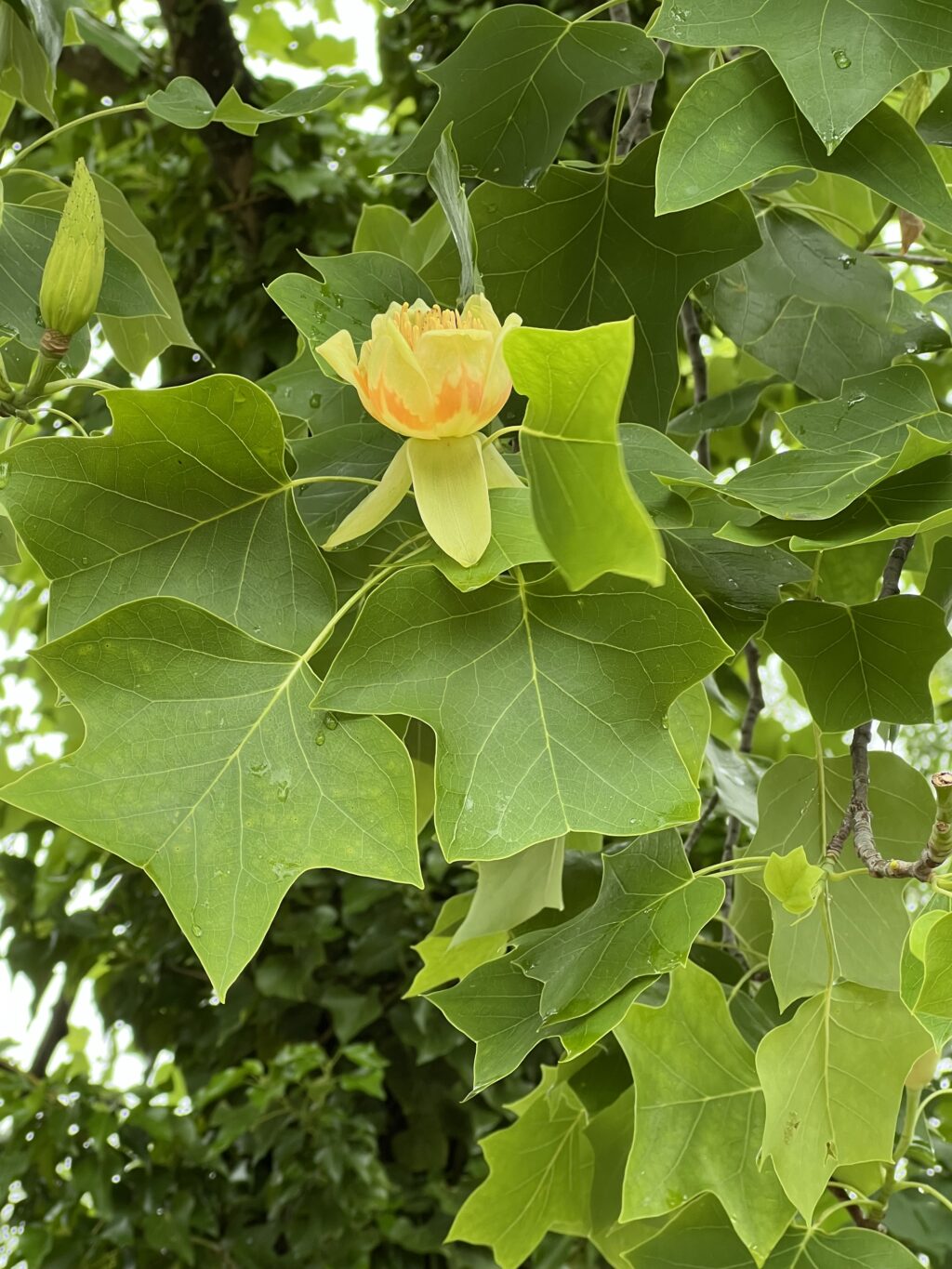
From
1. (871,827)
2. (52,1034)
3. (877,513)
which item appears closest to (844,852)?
(871,827)

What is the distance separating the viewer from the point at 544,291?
1.38ft

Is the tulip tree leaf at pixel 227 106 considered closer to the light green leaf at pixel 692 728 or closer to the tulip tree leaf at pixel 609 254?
the tulip tree leaf at pixel 609 254

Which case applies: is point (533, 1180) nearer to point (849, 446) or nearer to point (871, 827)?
point (871, 827)

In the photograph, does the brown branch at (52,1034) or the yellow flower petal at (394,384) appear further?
the brown branch at (52,1034)

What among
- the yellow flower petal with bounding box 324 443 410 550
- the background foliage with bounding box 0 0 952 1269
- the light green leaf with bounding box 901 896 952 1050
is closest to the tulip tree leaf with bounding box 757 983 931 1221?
the background foliage with bounding box 0 0 952 1269

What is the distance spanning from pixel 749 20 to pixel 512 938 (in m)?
0.32

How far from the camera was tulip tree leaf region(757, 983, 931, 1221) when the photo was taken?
0.38m

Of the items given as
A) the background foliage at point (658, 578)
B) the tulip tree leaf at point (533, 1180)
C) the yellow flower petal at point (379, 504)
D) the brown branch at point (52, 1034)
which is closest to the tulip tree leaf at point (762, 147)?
the background foliage at point (658, 578)

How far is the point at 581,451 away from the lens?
0.79 ft

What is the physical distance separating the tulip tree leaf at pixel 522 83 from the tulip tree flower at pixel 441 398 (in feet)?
0.33

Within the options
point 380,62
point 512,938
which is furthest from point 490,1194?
point 380,62

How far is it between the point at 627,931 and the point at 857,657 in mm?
114

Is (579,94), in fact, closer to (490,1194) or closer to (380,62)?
(490,1194)

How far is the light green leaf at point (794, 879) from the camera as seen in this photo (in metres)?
0.33
